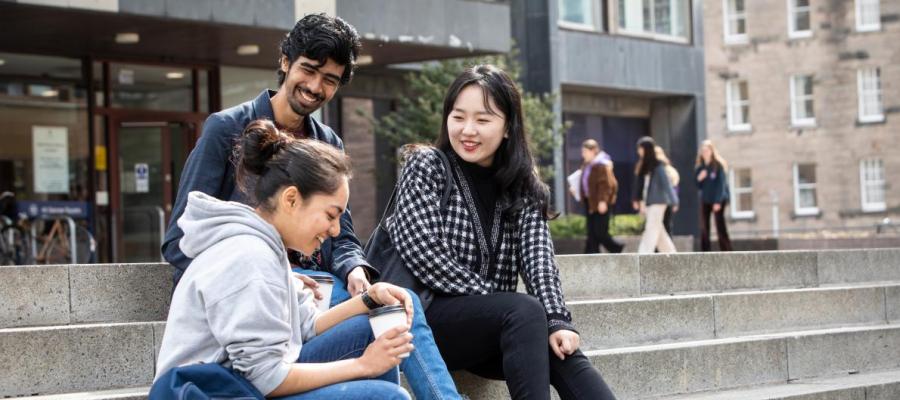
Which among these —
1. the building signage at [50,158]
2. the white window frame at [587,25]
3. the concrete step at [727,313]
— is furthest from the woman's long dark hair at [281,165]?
the white window frame at [587,25]

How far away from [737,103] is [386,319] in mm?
45135

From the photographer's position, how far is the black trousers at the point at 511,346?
5.24 m

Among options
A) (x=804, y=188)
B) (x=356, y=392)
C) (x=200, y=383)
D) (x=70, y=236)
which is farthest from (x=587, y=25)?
(x=200, y=383)

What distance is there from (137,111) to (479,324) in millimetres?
13907

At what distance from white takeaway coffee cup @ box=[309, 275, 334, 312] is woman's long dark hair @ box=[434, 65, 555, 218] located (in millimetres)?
1020

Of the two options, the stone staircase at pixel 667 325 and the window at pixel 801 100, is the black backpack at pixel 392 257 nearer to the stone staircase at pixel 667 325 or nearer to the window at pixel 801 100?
the stone staircase at pixel 667 325

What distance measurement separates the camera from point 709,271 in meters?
9.16

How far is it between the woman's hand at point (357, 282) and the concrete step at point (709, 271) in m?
3.11

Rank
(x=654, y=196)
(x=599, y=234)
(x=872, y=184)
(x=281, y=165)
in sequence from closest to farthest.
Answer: (x=281, y=165), (x=654, y=196), (x=599, y=234), (x=872, y=184)

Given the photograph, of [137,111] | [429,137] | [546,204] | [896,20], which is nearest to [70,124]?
[137,111]

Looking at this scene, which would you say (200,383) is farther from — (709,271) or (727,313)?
(709,271)

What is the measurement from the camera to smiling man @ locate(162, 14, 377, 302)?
211 inches

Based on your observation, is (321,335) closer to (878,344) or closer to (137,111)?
(878,344)

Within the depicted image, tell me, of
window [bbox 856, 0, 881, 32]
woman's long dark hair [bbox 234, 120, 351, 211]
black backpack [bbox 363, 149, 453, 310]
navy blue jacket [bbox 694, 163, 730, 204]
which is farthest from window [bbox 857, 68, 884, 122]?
woman's long dark hair [bbox 234, 120, 351, 211]
